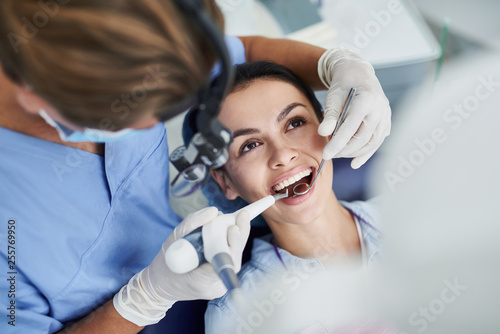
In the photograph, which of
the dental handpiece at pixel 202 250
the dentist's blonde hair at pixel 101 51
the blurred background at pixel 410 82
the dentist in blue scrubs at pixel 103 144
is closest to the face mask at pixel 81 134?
the dentist in blue scrubs at pixel 103 144

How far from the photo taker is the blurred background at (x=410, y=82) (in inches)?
54.5

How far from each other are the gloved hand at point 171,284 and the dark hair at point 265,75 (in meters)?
0.47

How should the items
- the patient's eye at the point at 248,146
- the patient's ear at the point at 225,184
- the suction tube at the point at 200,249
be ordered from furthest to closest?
1. the patient's ear at the point at 225,184
2. the patient's eye at the point at 248,146
3. the suction tube at the point at 200,249

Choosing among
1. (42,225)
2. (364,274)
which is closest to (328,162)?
(364,274)

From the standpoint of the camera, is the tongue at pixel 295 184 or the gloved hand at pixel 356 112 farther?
the tongue at pixel 295 184

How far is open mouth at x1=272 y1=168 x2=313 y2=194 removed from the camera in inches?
50.6

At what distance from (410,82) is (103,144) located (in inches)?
54.5

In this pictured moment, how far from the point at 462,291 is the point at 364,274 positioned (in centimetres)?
30

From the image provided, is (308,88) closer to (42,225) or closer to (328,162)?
(328,162)

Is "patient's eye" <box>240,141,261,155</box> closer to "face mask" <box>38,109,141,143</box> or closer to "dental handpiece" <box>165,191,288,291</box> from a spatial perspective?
"dental handpiece" <box>165,191,288,291</box>

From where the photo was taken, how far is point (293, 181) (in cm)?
129

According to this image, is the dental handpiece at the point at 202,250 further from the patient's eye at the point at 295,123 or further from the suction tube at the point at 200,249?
the patient's eye at the point at 295,123

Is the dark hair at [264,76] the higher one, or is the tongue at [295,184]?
the dark hair at [264,76]

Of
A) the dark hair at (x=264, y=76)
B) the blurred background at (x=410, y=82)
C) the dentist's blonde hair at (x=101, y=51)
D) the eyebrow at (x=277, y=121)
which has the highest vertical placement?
the dentist's blonde hair at (x=101, y=51)
